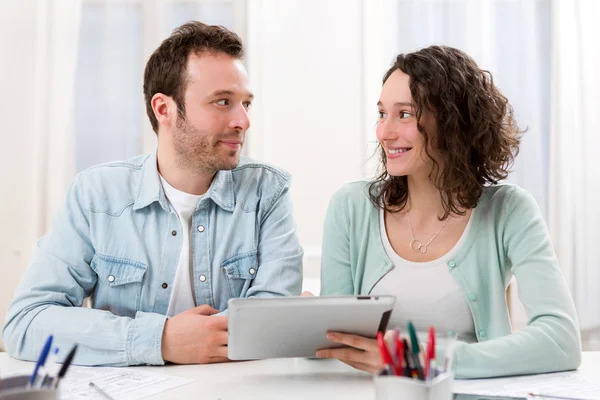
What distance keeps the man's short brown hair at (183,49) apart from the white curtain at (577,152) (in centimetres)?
209

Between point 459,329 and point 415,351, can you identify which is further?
point 459,329

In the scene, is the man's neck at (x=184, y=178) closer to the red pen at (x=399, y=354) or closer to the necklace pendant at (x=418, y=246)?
the necklace pendant at (x=418, y=246)

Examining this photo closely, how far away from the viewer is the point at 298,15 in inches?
130

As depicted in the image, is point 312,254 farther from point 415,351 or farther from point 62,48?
point 415,351

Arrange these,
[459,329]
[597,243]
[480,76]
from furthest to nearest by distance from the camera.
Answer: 1. [597,243]
2. [480,76]
3. [459,329]

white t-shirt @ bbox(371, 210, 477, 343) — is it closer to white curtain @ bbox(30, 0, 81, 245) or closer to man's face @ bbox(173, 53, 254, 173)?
man's face @ bbox(173, 53, 254, 173)

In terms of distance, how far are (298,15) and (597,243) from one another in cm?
185

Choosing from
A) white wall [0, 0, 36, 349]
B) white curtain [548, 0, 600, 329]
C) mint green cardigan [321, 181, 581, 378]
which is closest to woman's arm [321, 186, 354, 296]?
→ mint green cardigan [321, 181, 581, 378]

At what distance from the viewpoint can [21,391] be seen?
75 cm

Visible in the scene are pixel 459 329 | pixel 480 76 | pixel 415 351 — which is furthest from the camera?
pixel 480 76

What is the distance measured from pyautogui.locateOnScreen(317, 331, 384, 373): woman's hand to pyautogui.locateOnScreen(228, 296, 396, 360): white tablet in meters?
0.01

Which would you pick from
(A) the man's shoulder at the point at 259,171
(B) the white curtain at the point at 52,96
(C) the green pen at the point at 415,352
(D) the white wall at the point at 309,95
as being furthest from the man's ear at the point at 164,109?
(B) the white curtain at the point at 52,96

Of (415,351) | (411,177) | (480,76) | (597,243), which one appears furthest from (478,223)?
(597,243)

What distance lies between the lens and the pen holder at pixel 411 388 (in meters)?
0.77
